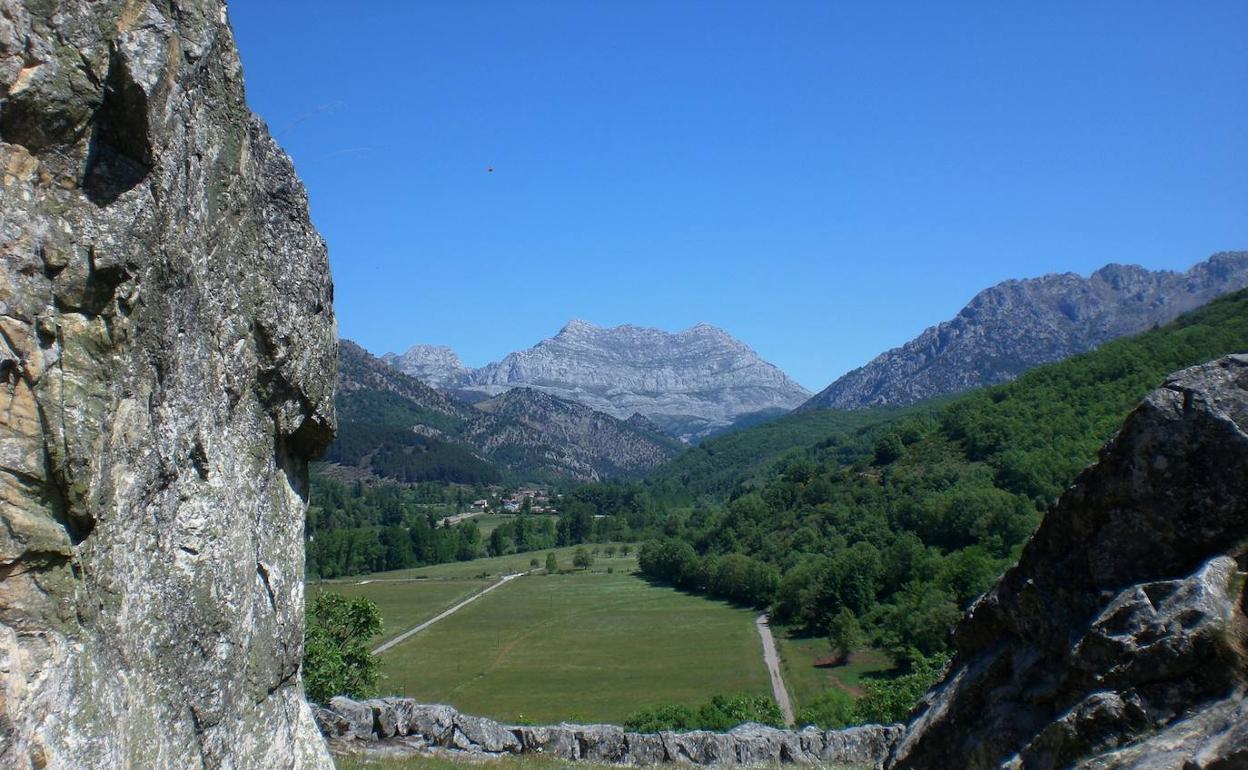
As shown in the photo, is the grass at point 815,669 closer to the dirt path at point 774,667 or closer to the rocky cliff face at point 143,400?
the dirt path at point 774,667

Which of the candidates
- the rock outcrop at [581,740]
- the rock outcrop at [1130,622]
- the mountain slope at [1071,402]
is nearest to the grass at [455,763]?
the rock outcrop at [581,740]

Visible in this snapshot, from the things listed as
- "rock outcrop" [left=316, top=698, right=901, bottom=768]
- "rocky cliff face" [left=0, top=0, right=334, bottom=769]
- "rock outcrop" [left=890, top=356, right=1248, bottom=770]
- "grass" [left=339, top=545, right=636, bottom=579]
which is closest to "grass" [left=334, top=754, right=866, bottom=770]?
"rock outcrop" [left=316, top=698, right=901, bottom=768]

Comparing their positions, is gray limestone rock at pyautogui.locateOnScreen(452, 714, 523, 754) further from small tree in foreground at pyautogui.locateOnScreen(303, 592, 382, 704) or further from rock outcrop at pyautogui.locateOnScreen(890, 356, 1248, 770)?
small tree in foreground at pyautogui.locateOnScreen(303, 592, 382, 704)

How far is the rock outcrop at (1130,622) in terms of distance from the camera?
366 inches

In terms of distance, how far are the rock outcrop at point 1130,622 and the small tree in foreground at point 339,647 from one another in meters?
29.4

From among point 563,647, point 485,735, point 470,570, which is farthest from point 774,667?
point 470,570

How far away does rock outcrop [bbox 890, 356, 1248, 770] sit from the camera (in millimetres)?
9297

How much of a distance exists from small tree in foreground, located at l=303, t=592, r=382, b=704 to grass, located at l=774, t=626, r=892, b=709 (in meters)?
43.0

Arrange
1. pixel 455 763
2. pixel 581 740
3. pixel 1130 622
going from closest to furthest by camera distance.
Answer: pixel 1130 622 < pixel 455 763 < pixel 581 740

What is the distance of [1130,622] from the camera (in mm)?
10289

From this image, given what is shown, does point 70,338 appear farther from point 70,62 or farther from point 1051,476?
point 1051,476

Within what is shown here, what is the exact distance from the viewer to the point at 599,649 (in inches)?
4294

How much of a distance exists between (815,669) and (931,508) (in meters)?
35.1

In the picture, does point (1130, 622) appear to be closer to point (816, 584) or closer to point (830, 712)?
point (830, 712)
